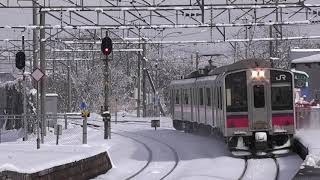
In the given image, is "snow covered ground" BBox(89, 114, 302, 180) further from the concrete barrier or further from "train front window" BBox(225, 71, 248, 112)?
"train front window" BBox(225, 71, 248, 112)

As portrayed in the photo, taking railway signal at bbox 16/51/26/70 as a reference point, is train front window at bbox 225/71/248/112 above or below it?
below

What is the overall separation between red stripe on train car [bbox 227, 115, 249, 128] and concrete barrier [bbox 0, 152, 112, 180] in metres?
4.46

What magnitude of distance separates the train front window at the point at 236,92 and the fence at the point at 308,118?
191 inches

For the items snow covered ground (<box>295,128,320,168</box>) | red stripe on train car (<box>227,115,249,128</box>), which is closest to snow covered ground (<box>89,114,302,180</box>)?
snow covered ground (<box>295,128,320,168</box>)

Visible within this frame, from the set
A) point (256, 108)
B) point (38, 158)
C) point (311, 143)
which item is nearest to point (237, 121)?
point (256, 108)

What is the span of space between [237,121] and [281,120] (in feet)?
4.56

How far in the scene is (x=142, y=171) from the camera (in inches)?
671

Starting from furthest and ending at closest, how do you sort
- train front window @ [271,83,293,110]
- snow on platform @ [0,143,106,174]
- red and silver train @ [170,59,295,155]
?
train front window @ [271,83,293,110]
red and silver train @ [170,59,295,155]
snow on platform @ [0,143,106,174]

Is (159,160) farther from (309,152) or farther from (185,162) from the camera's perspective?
(309,152)

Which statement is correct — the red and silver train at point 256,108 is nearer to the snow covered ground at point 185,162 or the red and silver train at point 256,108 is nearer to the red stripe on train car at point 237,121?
the red stripe on train car at point 237,121

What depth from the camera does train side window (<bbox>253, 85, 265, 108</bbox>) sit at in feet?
65.3

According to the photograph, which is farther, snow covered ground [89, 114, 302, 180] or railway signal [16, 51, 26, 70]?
railway signal [16, 51, 26, 70]

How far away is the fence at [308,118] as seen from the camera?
938 inches

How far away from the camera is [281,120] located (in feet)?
65.3
